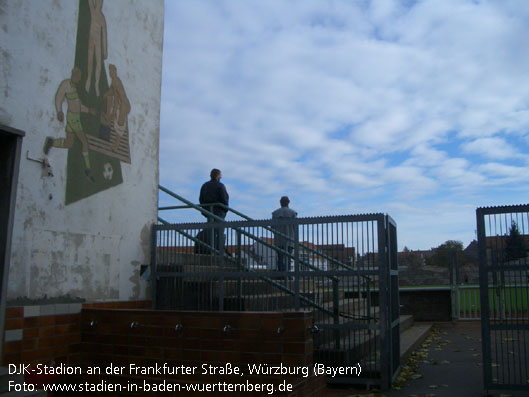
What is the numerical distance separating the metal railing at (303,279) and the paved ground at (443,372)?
0.34 m

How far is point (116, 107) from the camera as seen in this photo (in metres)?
6.88

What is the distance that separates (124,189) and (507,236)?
194 inches

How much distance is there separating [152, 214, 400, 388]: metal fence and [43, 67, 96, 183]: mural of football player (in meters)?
1.81

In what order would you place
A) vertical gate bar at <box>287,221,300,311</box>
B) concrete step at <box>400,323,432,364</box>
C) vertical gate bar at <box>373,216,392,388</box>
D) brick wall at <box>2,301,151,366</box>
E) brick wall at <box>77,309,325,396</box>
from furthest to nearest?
concrete step at <box>400,323,432,364</box>
vertical gate bar at <box>287,221,300,311</box>
vertical gate bar at <box>373,216,392,388</box>
brick wall at <box>2,301,151,366</box>
brick wall at <box>77,309,325,396</box>

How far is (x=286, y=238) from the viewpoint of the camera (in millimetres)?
7145

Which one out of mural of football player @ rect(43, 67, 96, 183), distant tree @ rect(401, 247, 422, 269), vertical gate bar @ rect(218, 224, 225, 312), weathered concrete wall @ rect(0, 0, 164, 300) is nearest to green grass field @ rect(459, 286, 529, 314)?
vertical gate bar @ rect(218, 224, 225, 312)

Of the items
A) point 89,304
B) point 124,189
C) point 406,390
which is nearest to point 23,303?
point 89,304

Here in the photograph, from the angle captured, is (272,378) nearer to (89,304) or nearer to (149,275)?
(89,304)

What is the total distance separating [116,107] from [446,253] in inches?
555

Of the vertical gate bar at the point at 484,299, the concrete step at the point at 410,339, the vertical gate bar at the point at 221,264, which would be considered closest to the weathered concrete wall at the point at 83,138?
the vertical gate bar at the point at 221,264

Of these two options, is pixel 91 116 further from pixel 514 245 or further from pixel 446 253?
pixel 446 253

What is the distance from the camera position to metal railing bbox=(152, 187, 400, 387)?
6695 mm

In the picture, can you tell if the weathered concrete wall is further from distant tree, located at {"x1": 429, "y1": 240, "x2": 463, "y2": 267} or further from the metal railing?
distant tree, located at {"x1": 429, "y1": 240, "x2": 463, "y2": 267}

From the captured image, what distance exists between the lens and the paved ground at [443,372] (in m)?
6.34
